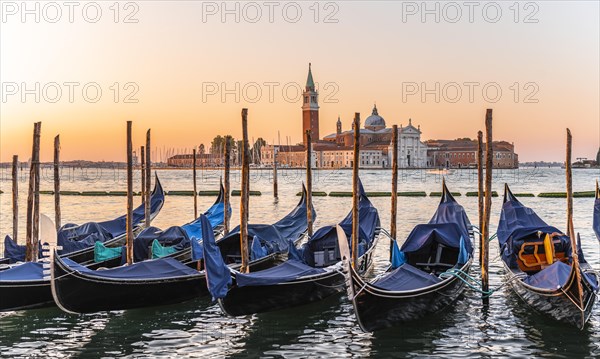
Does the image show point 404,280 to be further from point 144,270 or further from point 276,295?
point 144,270

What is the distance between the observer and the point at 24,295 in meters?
7.73

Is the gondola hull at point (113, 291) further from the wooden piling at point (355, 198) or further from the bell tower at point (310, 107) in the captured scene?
the bell tower at point (310, 107)

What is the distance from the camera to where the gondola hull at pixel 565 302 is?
23.0 ft

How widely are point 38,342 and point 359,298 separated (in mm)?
3344

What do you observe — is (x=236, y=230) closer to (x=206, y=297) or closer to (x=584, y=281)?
(x=206, y=297)

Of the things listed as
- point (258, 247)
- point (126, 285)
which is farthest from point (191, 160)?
point (126, 285)

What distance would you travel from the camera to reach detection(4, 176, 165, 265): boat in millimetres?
9820

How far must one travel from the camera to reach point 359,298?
680 cm

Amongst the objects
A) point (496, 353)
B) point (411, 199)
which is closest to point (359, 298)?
point (496, 353)

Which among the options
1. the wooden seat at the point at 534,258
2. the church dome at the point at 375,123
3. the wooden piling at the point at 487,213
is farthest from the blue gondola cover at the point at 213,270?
the church dome at the point at 375,123

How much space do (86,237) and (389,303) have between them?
655cm

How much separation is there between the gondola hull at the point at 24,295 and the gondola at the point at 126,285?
43 cm

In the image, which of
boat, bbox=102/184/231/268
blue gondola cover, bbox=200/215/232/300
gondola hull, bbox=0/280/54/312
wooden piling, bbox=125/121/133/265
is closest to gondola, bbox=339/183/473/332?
blue gondola cover, bbox=200/215/232/300

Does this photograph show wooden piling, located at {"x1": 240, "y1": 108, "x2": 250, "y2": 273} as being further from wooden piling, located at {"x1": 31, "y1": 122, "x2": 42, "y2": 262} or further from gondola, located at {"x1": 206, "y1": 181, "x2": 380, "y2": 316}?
wooden piling, located at {"x1": 31, "y1": 122, "x2": 42, "y2": 262}
